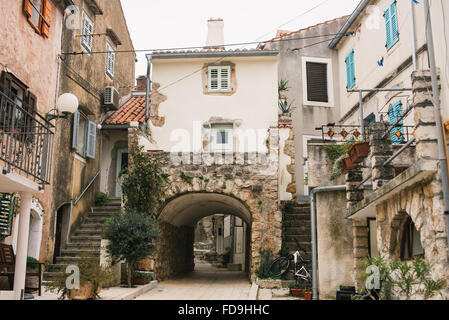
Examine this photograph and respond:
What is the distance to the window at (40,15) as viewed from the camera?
11.7m

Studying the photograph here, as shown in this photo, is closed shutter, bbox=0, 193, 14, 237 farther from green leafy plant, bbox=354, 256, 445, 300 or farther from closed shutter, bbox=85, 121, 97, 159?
green leafy plant, bbox=354, 256, 445, 300

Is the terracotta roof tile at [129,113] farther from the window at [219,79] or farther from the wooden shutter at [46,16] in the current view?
the wooden shutter at [46,16]

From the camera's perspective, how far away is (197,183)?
46.7 ft

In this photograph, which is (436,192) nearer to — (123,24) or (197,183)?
(197,183)

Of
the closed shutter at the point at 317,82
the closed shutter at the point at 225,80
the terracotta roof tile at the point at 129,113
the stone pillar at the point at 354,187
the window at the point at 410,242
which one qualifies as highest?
the closed shutter at the point at 317,82

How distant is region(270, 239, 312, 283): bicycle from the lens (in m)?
12.6

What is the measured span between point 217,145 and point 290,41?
242 inches

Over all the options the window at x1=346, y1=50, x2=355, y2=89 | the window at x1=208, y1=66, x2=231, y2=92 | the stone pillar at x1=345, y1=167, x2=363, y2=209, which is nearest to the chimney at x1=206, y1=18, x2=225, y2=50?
the window at x1=208, y1=66, x2=231, y2=92

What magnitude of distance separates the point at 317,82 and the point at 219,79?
4.74 metres

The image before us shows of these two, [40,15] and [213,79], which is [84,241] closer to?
[40,15]

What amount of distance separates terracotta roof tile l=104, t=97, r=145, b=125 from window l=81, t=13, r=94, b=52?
2.73m

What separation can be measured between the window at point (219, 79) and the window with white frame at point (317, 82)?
382 cm

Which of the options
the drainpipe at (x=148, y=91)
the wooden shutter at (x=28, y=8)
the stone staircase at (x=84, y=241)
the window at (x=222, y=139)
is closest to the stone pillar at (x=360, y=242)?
the stone staircase at (x=84, y=241)

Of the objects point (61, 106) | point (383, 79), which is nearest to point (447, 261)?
point (61, 106)
